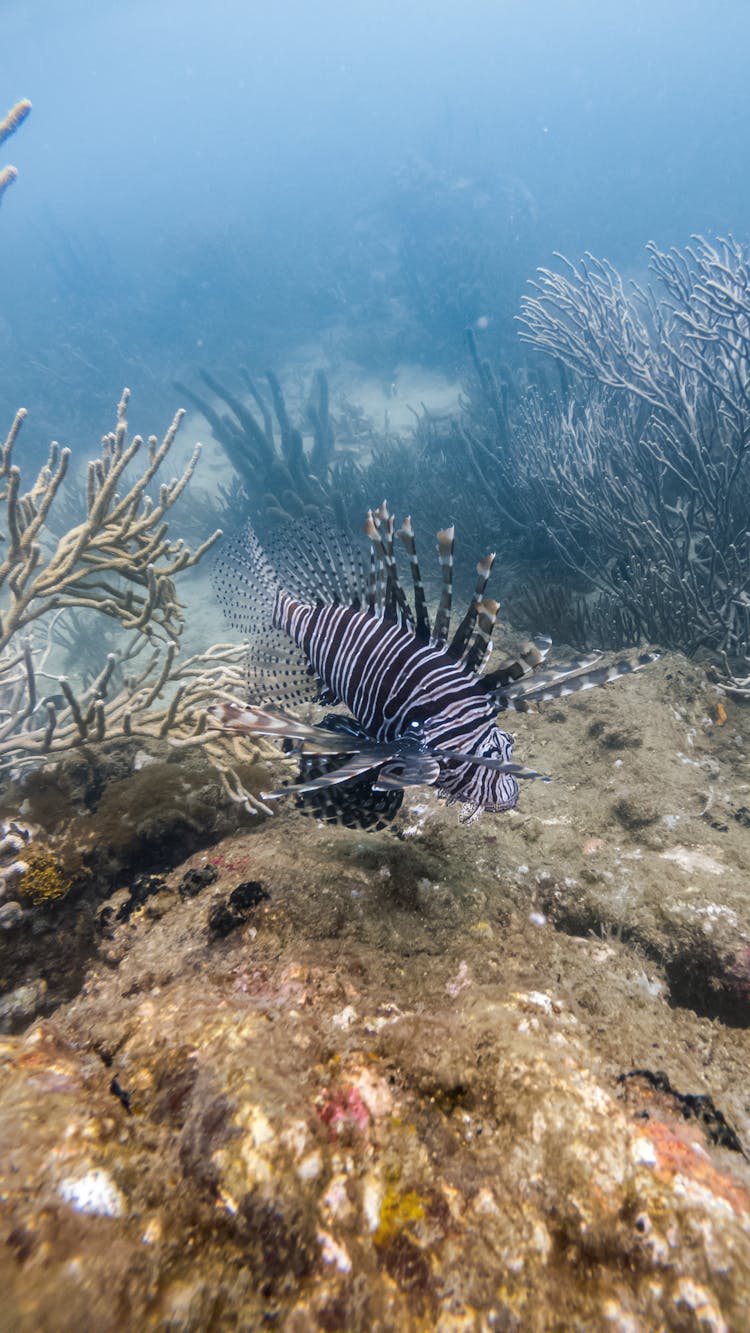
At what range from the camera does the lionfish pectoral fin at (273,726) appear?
190 cm

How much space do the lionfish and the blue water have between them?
20.8m

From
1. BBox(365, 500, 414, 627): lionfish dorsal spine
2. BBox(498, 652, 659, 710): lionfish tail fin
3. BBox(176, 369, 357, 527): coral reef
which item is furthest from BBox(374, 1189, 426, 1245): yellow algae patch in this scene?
BBox(176, 369, 357, 527): coral reef

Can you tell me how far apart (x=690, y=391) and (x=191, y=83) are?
184m

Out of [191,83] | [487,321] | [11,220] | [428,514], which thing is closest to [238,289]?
[487,321]

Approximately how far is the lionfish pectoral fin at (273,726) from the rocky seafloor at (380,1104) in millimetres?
504

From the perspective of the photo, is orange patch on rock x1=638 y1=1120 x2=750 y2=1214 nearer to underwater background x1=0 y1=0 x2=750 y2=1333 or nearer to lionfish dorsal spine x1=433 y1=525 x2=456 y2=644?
underwater background x1=0 y1=0 x2=750 y2=1333

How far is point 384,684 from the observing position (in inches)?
95.8

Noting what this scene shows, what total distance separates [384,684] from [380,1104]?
143 centimetres

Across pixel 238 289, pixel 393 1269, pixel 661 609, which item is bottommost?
pixel 393 1269

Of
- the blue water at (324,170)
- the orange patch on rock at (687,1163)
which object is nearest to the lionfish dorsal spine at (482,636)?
the orange patch on rock at (687,1163)

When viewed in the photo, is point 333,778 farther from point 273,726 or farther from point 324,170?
point 324,170

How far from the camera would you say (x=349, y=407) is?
19.5 m

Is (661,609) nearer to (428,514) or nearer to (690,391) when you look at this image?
(690,391)

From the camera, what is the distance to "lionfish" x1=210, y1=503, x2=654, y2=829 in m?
2.04
